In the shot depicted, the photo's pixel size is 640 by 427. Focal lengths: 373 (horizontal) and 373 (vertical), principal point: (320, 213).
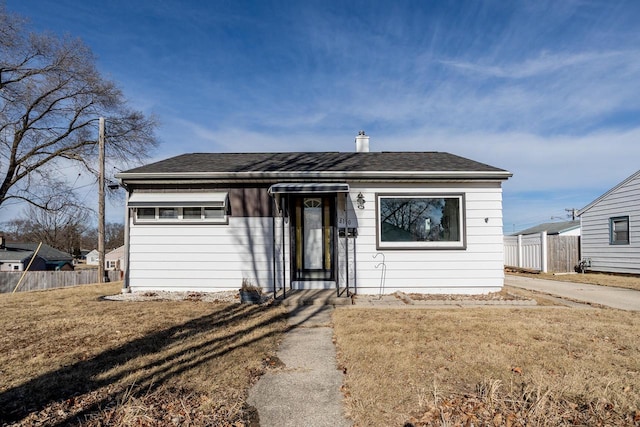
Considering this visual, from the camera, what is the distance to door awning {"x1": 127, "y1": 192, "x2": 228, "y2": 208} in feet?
26.5

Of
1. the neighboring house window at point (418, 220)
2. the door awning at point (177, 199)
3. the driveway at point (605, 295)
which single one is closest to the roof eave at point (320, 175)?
the door awning at point (177, 199)

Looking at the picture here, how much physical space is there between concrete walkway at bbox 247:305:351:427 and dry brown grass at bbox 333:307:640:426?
143 millimetres

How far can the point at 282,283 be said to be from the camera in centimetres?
829

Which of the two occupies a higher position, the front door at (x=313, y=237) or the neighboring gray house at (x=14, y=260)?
the front door at (x=313, y=237)

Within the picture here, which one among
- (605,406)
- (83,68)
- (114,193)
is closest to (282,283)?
(605,406)

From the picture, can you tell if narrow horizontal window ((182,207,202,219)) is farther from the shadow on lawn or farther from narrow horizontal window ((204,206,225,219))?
the shadow on lawn

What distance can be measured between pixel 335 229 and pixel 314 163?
6.21ft

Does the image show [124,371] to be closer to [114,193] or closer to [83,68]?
[114,193]

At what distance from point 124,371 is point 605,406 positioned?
13.4ft

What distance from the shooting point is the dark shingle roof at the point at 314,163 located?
8422mm

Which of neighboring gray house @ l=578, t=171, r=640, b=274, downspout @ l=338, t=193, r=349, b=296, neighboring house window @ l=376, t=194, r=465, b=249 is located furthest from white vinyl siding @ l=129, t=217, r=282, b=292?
neighboring gray house @ l=578, t=171, r=640, b=274

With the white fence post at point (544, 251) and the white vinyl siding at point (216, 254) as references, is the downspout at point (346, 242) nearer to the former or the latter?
the white vinyl siding at point (216, 254)

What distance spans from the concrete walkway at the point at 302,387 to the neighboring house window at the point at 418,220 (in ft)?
12.1

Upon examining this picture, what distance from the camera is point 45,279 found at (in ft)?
57.8
